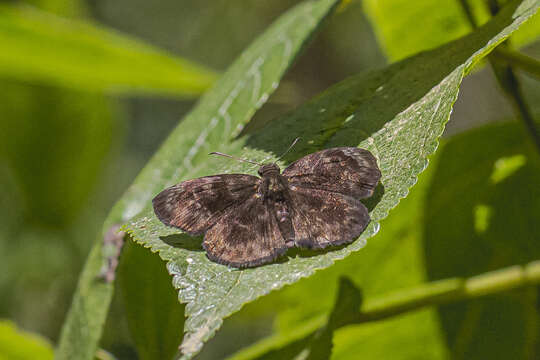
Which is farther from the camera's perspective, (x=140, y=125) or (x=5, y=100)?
(x=140, y=125)

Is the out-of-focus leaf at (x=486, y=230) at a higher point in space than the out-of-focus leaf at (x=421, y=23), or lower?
lower

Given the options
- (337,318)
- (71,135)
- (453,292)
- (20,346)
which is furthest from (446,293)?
(71,135)

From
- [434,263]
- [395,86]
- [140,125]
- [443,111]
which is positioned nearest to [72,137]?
[434,263]

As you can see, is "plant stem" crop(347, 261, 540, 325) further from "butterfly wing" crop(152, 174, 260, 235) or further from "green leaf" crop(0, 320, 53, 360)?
"green leaf" crop(0, 320, 53, 360)

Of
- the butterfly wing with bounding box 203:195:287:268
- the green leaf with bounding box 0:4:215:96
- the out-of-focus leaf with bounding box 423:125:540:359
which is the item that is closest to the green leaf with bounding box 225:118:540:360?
the out-of-focus leaf with bounding box 423:125:540:359

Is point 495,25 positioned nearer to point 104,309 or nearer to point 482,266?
point 482,266

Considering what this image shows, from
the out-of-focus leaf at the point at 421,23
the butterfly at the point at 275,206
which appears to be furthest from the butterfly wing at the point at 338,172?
the out-of-focus leaf at the point at 421,23

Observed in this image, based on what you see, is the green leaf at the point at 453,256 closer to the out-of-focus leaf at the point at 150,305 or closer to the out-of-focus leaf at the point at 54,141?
the out-of-focus leaf at the point at 150,305

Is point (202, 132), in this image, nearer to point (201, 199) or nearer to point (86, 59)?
point (201, 199)
